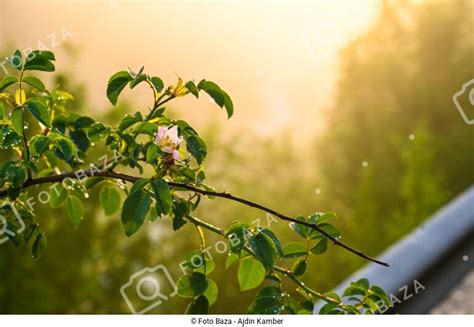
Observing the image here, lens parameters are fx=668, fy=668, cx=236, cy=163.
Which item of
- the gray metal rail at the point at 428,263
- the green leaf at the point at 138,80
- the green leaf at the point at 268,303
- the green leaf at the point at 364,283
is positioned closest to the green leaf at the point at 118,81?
the green leaf at the point at 138,80

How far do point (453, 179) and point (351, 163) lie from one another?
2684mm

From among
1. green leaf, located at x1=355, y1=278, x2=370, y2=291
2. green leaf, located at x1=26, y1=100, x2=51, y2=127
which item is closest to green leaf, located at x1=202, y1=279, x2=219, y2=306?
green leaf, located at x1=355, y1=278, x2=370, y2=291

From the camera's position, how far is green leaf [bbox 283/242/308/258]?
0.95 m

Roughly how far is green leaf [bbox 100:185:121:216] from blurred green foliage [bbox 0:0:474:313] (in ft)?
28.2

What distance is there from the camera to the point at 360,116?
14.0 m

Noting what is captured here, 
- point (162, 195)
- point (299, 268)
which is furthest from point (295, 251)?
point (162, 195)

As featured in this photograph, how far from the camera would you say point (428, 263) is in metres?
1.50

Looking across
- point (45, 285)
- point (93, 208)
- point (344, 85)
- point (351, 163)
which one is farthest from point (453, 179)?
point (45, 285)

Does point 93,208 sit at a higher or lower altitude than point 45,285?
higher

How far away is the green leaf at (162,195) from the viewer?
32.2 inches

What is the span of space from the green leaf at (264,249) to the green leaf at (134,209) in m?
0.14

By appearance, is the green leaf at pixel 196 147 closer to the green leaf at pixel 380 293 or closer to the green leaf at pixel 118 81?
the green leaf at pixel 118 81
